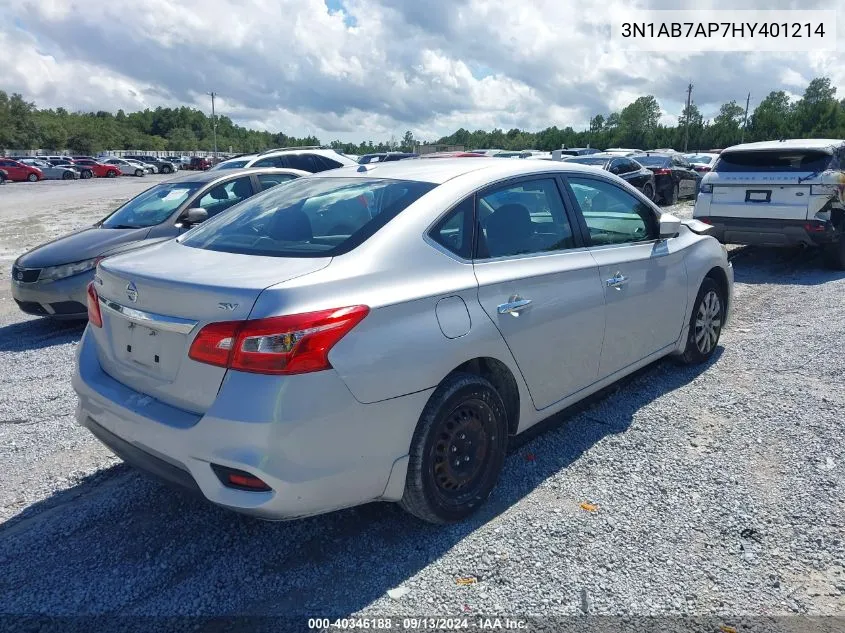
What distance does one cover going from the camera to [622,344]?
13.3 feet

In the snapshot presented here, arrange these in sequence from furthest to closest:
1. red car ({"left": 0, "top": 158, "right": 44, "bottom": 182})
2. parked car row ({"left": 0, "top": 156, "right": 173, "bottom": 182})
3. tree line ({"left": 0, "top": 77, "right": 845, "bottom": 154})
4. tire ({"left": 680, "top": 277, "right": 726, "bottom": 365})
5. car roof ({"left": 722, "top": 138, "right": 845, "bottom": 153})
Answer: tree line ({"left": 0, "top": 77, "right": 845, "bottom": 154}), parked car row ({"left": 0, "top": 156, "right": 173, "bottom": 182}), red car ({"left": 0, "top": 158, "right": 44, "bottom": 182}), car roof ({"left": 722, "top": 138, "right": 845, "bottom": 153}), tire ({"left": 680, "top": 277, "right": 726, "bottom": 365})

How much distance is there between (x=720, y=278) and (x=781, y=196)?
445 cm

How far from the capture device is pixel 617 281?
391 cm

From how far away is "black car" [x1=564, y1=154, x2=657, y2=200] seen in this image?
16375mm

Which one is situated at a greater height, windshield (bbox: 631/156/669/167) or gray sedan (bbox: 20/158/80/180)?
windshield (bbox: 631/156/669/167)

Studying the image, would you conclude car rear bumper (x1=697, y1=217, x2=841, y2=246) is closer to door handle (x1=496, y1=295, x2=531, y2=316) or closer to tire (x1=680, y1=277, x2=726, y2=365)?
tire (x1=680, y1=277, x2=726, y2=365)

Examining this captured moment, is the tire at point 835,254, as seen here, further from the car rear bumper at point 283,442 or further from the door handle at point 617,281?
the car rear bumper at point 283,442

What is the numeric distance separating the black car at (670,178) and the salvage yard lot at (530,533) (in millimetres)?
Answer: 14402

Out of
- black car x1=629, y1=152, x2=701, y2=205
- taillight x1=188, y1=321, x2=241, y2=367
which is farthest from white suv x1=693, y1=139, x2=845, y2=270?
black car x1=629, y1=152, x2=701, y2=205

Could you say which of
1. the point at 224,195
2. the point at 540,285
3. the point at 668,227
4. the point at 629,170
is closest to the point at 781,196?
the point at 668,227

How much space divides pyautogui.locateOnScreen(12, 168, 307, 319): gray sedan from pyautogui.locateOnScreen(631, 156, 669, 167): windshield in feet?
45.8

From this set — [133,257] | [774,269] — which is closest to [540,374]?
[133,257]

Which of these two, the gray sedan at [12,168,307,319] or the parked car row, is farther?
the parked car row

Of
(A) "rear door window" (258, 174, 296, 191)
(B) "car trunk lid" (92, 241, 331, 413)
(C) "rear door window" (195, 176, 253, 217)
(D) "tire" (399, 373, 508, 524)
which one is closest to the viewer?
(B) "car trunk lid" (92, 241, 331, 413)
